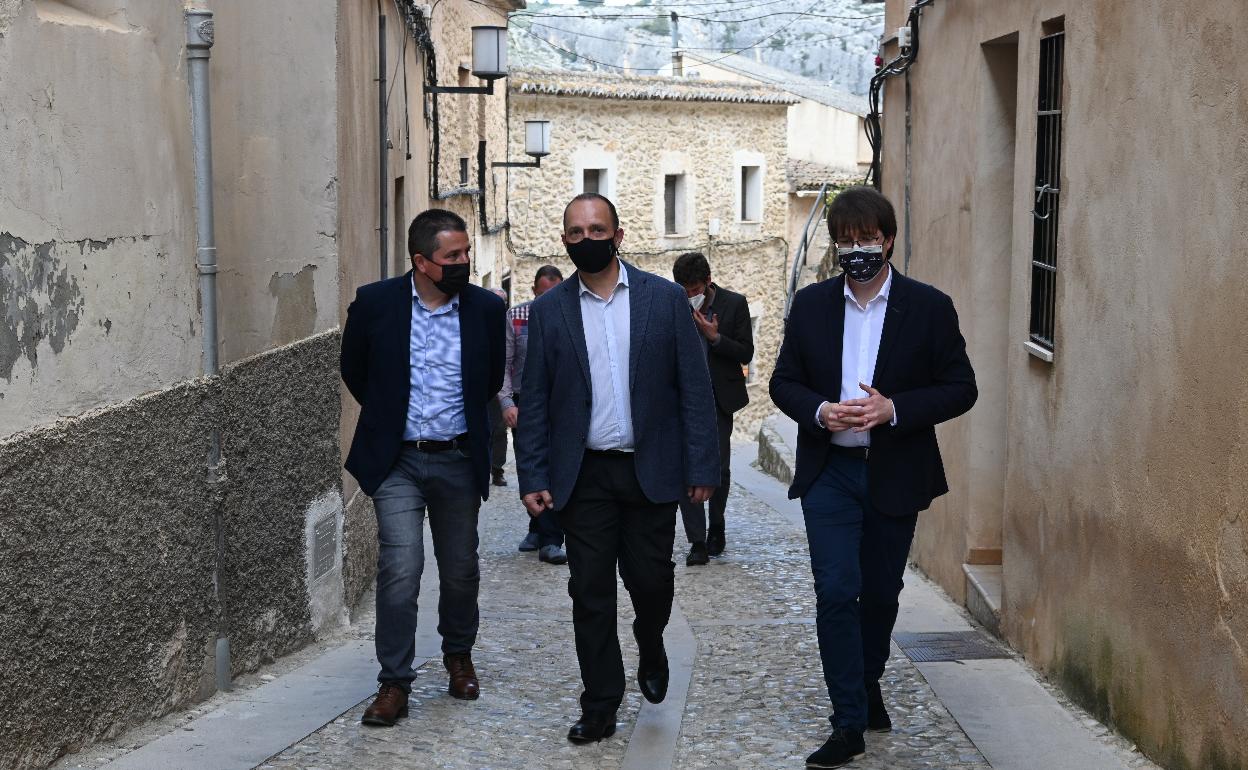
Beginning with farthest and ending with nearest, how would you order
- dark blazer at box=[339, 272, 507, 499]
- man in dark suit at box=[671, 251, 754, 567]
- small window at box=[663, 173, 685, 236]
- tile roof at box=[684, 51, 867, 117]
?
tile roof at box=[684, 51, 867, 117] < small window at box=[663, 173, 685, 236] < man in dark suit at box=[671, 251, 754, 567] < dark blazer at box=[339, 272, 507, 499]

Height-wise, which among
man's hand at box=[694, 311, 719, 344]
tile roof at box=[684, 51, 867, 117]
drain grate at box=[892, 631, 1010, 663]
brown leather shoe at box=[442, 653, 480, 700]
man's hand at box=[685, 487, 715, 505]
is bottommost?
drain grate at box=[892, 631, 1010, 663]

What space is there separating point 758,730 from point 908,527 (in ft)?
3.14

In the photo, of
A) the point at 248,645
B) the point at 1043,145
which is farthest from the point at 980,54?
the point at 248,645

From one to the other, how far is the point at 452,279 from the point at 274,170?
159 centimetres

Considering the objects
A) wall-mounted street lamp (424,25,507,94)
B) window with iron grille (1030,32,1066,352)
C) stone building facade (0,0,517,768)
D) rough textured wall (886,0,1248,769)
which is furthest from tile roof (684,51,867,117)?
rough textured wall (886,0,1248,769)

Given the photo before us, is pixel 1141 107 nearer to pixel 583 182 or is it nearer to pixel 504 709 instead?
pixel 504 709

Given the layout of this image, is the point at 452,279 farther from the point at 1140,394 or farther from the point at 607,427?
the point at 1140,394

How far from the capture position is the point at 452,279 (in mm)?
5379

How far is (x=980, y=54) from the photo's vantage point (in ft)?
24.8

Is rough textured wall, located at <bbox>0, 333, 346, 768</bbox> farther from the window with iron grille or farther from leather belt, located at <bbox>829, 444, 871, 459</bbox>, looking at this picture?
the window with iron grille

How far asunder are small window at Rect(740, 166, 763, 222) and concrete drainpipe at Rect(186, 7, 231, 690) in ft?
95.5

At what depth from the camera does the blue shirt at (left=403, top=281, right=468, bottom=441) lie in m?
5.37

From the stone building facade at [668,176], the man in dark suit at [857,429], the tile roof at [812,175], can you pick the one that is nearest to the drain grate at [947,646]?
the man in dark suit at [857,429]

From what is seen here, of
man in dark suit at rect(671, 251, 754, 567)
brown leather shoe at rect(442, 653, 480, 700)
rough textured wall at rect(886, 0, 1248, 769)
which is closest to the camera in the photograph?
rough textured wall at rect(886, 0, 1248, 769)
